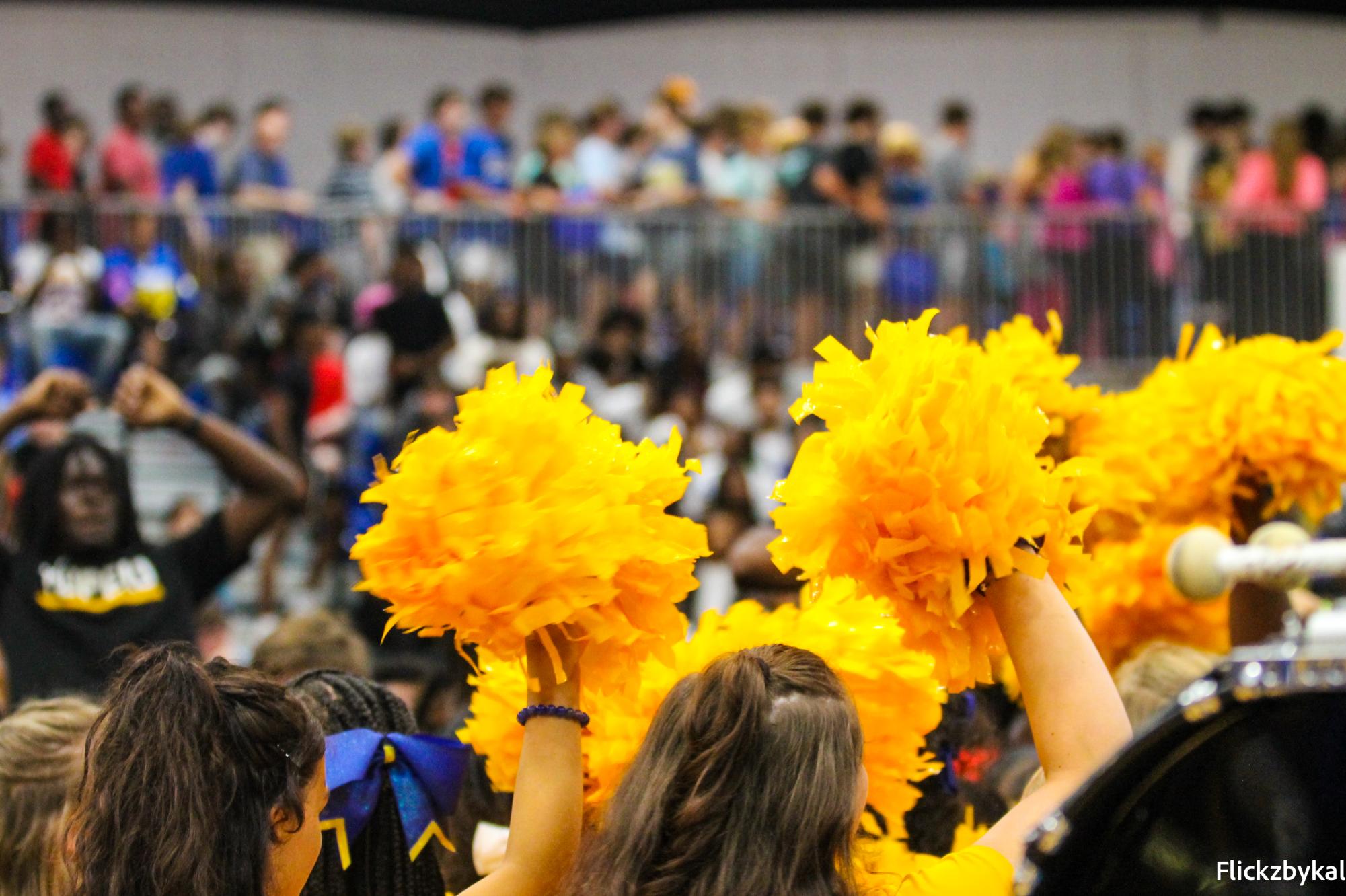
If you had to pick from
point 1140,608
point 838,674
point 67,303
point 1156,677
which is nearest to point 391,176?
point 67,303

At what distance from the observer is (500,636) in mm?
2057

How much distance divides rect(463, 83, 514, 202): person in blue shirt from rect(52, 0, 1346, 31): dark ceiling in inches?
230

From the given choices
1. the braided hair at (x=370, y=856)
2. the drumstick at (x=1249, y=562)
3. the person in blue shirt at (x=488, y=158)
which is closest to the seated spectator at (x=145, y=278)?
the person in blue shirt at (x=488, y=158)

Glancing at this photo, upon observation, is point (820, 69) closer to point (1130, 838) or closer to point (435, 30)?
point (435, 30)

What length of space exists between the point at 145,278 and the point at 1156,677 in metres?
7.90

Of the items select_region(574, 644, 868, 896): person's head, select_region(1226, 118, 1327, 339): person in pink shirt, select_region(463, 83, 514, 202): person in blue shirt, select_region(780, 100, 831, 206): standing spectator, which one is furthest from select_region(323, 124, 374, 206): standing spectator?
select_region(574, 644, 868, 896): person's head

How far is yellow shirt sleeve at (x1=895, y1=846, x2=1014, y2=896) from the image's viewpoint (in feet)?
6.38

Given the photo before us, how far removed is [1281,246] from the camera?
11.5 metres

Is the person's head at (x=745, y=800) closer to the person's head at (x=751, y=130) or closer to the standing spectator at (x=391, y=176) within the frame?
the standing spectator at (x=391, y=176)

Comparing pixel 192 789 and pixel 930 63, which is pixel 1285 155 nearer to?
pixel 930 63

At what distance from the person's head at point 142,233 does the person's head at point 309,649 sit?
6.98 m

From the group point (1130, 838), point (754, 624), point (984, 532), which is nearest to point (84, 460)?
point (754, 624)

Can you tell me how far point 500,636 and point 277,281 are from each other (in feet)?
28.9

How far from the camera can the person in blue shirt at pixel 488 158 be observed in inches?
434
